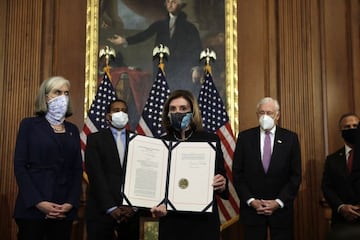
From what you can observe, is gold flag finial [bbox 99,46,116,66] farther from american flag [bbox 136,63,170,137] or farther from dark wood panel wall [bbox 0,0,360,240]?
american flag [bbox 136,63,170,137]

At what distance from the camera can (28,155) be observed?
4.09 m

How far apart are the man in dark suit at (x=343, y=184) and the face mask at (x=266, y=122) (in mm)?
832

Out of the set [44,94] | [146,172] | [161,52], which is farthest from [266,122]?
[44,94]

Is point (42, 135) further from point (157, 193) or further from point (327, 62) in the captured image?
point (327, 62)

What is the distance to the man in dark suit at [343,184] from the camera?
16.6ft

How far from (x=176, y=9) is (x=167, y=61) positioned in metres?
0.74

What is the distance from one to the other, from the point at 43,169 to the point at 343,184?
300 cm

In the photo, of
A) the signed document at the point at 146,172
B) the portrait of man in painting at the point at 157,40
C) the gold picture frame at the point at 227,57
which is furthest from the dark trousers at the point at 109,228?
the gold picture frame at the point at 227,57

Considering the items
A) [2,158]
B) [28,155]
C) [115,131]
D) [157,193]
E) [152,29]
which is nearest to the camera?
[157,193]

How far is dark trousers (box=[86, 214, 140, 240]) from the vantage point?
4.44 metres

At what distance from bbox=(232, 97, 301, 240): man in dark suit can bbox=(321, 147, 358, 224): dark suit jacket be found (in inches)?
21.6

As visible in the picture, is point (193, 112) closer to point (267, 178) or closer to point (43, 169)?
point (43, 169)

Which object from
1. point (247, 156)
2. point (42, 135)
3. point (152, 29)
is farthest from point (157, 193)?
point (152, 29)

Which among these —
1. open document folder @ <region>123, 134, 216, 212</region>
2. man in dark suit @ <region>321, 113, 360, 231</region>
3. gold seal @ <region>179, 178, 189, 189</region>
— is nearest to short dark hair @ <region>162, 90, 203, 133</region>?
open document folder @ <region>123, 134, 216, 212</region>
